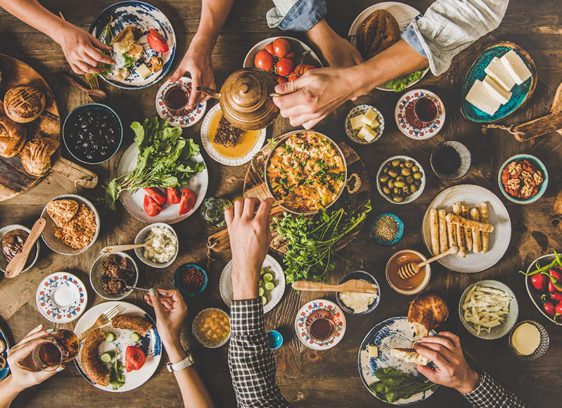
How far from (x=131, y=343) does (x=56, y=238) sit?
0.96 meters

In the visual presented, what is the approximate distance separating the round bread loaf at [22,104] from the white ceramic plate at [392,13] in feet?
7.66

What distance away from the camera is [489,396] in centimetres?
235

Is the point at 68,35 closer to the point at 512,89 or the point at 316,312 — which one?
the point at 316,312

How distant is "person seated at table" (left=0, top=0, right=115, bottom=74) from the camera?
2314mm

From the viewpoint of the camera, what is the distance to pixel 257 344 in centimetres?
205

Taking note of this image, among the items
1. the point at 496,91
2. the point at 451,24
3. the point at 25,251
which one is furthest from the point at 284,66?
the point at 25,251

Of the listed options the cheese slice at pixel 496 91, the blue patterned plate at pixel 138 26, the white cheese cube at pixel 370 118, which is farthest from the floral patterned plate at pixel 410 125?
the blue patterned plate at pixel 138 26

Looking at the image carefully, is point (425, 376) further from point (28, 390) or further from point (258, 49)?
point (28, 390)

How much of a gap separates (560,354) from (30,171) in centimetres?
420

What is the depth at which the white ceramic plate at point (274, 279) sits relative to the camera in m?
2.53

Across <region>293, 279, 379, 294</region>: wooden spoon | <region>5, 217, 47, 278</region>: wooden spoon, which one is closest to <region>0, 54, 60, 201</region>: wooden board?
<region>5, 217, 47, 278</region>: wooden spoon

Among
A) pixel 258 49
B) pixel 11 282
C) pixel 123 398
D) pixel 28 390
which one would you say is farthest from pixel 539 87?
pixel 28 390

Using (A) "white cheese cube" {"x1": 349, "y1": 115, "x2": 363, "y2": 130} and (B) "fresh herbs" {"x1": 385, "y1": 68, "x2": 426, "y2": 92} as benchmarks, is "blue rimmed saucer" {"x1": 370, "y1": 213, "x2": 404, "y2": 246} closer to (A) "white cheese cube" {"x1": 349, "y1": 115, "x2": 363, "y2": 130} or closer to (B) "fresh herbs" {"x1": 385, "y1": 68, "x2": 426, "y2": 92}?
(A) "white cheese cube" {"x1": 349, "y1": 115, "x2": 363, "y2": 130}

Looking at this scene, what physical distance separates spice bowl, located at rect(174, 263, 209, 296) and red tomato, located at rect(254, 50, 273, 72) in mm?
1580
